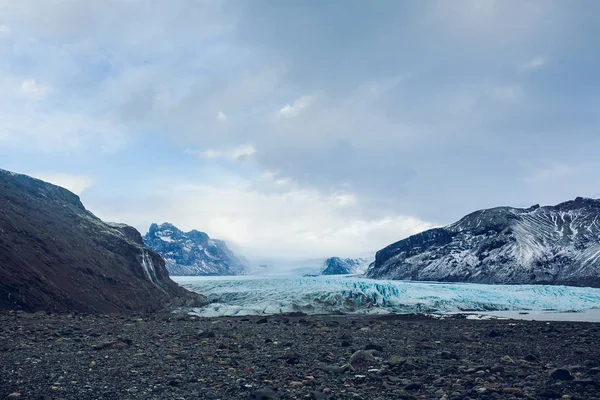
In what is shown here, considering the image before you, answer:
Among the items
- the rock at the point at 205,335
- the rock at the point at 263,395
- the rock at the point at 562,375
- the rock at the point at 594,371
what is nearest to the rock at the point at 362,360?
the rock at the point at 263,395

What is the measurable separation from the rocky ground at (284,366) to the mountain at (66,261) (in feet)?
33.3

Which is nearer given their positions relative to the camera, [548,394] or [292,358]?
[548,394]

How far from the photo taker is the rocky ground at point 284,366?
30.1 feet

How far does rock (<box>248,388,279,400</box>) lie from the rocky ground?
42mm

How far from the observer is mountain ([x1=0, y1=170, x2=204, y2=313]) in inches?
1122

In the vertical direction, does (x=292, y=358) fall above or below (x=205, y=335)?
above

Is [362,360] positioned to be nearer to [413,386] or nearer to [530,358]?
[413,386]

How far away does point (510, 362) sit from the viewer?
1281 cm

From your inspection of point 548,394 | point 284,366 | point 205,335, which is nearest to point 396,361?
point 284,366

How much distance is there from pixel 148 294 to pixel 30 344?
27.2m

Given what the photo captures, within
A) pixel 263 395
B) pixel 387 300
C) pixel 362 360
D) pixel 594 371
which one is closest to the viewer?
pixel 263 395

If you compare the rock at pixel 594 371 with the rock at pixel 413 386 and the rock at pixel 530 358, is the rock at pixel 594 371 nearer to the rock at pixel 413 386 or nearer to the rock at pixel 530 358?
the rock at pixel 530 358

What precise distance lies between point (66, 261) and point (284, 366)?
97.4 ft

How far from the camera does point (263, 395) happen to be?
28.9ft
